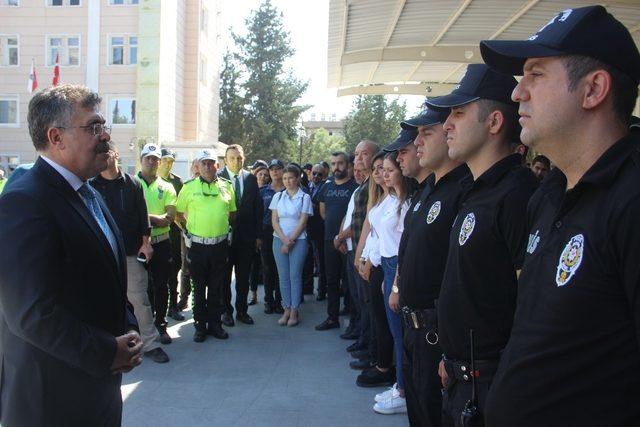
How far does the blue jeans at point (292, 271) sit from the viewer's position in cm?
702

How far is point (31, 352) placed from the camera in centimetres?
210

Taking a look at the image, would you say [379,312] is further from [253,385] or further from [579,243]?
[579,243]

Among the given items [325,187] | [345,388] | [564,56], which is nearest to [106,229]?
[564,56]

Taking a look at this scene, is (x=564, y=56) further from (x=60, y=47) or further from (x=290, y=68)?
(x=290, y=68)

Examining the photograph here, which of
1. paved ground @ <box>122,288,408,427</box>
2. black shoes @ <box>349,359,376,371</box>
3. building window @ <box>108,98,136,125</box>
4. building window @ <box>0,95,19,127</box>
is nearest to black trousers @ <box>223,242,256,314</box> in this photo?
paved ground @ <box>122,288,408,427</box>

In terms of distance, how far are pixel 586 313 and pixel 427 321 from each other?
151 centimetres

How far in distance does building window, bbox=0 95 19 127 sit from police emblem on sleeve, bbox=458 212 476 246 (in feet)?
92.7

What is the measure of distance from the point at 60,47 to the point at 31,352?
2770 cm

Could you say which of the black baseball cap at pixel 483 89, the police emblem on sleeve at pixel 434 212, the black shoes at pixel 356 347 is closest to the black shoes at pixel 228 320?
the black shoes at pixel 356 347

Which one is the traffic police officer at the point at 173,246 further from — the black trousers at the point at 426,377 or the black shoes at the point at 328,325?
the black trousers at the point at 426,377

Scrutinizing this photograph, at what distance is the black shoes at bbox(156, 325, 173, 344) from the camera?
20.1ft

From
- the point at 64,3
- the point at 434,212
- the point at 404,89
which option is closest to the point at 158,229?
the point at 434,212

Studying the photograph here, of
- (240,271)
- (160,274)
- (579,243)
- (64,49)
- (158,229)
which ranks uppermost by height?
(64,49)

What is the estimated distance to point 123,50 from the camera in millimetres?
25562
